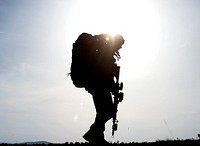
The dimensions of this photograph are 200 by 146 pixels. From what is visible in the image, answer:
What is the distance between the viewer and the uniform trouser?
8.72 meters

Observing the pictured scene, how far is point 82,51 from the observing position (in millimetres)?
8906

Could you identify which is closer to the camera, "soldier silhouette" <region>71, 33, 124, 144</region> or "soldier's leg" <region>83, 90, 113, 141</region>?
"soldier's leg" <region>83, 90, 113, 141</region>

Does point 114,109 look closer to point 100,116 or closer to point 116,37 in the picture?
point 100,116

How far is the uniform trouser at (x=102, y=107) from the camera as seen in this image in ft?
28.6

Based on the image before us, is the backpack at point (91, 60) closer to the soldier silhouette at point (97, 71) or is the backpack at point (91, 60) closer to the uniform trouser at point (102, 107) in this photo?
the soldier silhouette at point (97, 71)

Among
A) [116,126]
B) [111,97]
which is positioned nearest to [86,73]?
[111,97]

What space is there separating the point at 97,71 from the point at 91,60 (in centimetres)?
36

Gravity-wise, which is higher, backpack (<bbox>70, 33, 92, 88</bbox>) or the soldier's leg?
backpack (<bbox>70, 33, 92, 88</bbox>)

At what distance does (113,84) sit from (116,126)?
1.31 m

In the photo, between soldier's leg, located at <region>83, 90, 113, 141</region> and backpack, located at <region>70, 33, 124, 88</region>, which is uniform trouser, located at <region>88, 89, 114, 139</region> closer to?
soldier's leg, located at <region>83, 90, 113, 141</region>

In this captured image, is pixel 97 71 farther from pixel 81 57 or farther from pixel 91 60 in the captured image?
pixel 81 57

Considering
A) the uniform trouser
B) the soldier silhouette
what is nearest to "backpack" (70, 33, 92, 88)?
the soldier silhouette

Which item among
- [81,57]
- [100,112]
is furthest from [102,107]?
[81,57]

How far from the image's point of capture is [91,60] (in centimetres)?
889
